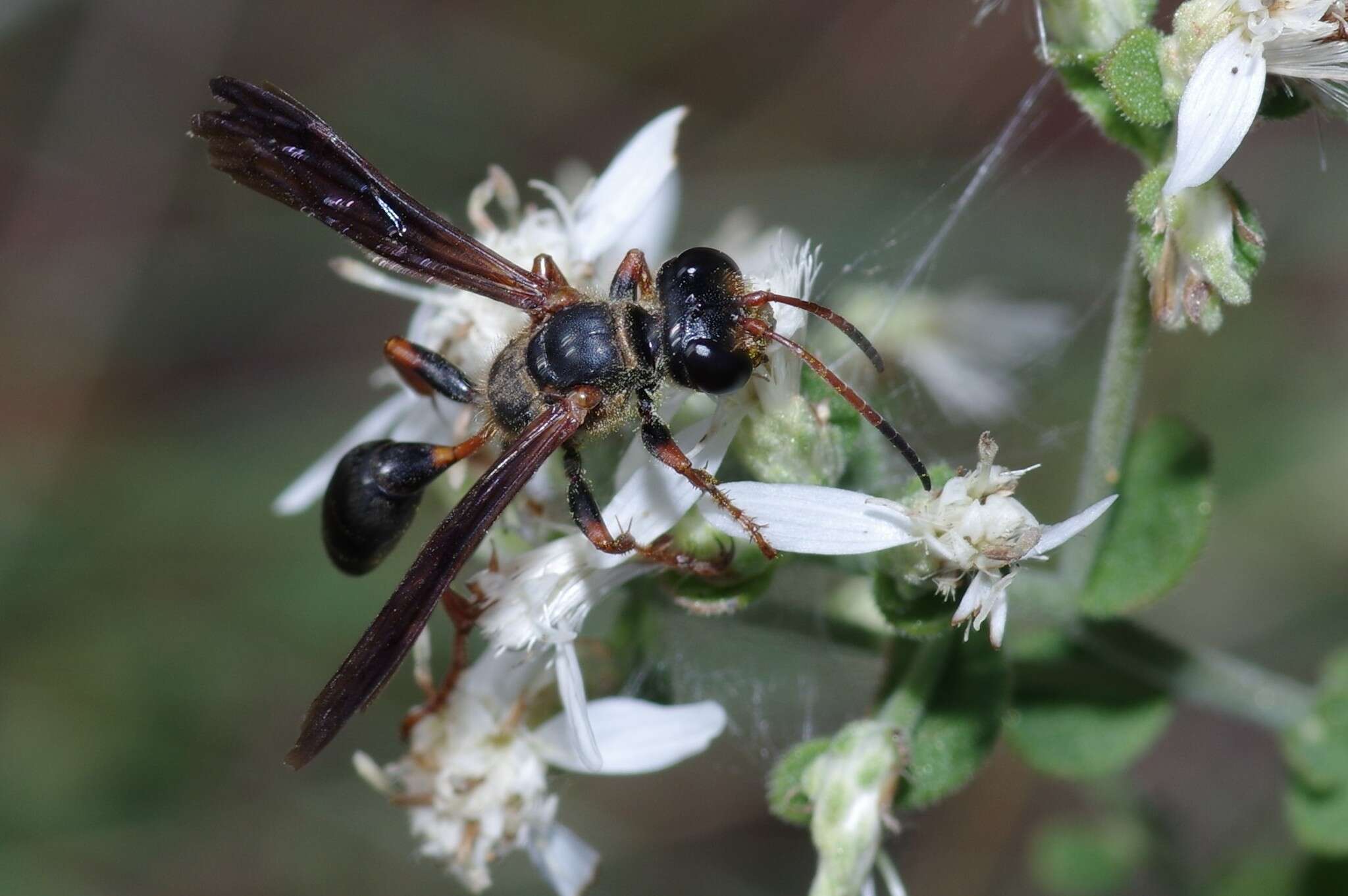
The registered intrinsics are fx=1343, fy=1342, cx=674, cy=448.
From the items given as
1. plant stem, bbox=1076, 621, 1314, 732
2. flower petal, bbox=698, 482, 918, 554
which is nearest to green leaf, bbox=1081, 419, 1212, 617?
plant stem, bbox=1076, 621, 1314, 732

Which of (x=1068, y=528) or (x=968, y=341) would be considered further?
(x=968, y=341)

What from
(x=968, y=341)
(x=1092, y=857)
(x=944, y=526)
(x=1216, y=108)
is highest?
(x=1216, y=108)

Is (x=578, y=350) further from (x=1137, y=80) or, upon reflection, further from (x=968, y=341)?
(x=968, y=341)

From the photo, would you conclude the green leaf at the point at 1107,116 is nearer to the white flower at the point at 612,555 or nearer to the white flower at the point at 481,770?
the white flower at the point at 612,555

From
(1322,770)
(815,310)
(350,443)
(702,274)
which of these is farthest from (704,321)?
(1322,770)

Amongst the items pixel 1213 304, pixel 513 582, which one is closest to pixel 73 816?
pixel 513 582

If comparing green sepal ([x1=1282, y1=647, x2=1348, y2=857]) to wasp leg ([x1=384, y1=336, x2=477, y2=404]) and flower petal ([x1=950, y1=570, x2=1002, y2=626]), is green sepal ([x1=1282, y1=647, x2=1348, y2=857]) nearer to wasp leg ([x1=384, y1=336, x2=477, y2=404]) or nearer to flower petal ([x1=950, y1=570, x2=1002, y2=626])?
flower petal ([x1=950, y1=570, x2=1002, y2=626])
